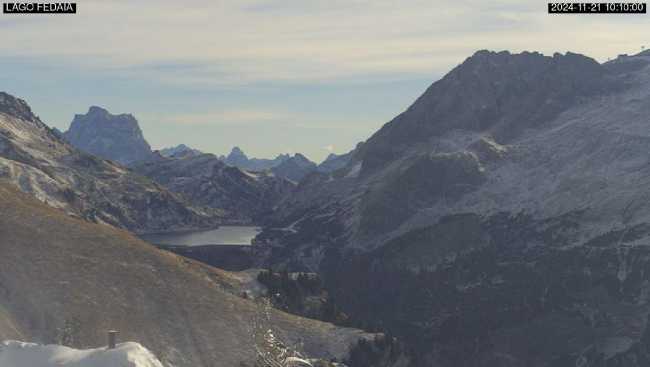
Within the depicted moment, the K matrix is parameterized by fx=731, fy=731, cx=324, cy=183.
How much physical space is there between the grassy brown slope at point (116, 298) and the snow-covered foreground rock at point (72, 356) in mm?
40109

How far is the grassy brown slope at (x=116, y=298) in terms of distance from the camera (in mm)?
100812

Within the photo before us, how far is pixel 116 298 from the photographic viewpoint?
111 meters

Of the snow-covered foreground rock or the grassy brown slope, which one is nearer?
the snow-covered foreground rock

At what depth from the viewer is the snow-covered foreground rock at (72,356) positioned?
163 feet

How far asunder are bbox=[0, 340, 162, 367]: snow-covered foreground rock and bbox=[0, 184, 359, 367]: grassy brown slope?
132ft

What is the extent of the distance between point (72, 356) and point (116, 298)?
61.4m

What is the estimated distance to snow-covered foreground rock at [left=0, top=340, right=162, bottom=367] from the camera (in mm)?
49594

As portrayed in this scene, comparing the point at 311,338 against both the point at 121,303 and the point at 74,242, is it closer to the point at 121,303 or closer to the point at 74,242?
the point at 121,303

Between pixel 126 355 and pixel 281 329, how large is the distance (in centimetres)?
7368

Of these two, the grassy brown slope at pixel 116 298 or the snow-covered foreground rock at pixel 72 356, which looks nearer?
the snow-covered foreground rock at pixel 72 356

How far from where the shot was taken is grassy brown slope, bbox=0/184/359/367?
3969 inches

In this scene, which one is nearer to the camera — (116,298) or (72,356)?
(72,356)

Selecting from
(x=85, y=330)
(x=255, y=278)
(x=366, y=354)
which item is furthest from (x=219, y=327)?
(x=255, y=278)

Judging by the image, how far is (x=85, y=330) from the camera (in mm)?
99438
